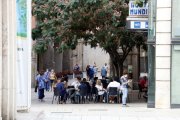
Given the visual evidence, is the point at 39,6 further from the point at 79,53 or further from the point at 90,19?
the point at 79,53

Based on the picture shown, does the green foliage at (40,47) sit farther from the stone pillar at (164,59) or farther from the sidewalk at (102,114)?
the stone pillar at (164,59)

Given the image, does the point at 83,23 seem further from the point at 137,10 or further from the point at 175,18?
the point at 175,18

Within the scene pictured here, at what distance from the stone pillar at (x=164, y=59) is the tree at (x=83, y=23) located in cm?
334

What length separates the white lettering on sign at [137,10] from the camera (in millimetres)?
22145

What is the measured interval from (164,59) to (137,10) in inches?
105

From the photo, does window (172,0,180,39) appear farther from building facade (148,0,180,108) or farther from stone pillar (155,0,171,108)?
stone pillar (155,0,171,108)

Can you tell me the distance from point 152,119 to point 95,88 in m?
7.83

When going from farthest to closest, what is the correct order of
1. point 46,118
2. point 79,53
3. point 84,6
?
point 79,53 < point 84,6 < point 46,118

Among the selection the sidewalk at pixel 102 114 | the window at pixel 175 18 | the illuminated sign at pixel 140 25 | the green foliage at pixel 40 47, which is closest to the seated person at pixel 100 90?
the green foliage at pixel 40 47

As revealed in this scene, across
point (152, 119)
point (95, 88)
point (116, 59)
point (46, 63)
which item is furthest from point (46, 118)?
point (46, 63)

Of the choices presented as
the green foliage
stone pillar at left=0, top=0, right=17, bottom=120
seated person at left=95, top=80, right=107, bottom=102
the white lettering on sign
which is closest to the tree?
the green foliage

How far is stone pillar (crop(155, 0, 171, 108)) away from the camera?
21047 millimetres

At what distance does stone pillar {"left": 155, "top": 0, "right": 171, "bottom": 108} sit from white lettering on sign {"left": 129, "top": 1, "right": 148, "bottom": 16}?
1340 mm

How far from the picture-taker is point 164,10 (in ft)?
69.3
